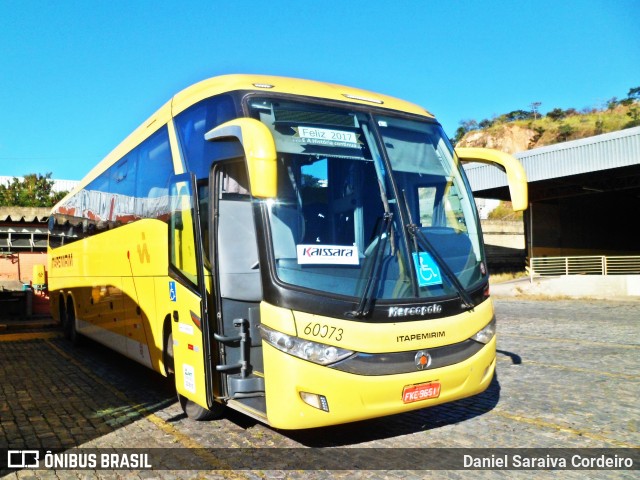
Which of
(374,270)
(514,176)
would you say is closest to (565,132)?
(514,176)

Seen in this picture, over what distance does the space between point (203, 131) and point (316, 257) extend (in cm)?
208

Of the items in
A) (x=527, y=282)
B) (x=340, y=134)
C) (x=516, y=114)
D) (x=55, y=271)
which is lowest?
(x=527, y=282)

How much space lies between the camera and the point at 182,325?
627 cm

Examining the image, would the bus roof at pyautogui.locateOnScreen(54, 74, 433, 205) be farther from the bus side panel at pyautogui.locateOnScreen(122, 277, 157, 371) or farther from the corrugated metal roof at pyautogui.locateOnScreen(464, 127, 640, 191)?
the corrugated metal roof at pyautogui.locateOnScreen(464, 127, 640, 191)

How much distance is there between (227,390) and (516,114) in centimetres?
10944

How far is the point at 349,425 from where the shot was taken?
6.24 metres

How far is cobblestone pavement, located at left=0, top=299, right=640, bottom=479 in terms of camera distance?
17.6ft

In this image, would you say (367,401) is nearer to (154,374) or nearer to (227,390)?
(227,390)

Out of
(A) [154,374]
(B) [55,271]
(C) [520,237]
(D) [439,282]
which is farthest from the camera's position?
(C) [520,237]

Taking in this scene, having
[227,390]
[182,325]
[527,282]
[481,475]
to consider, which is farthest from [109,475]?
[527,282]

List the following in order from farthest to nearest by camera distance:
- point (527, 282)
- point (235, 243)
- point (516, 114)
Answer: point (516, 114), point (527, 282), point (235, 243)

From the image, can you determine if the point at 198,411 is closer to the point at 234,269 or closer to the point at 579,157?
the point at 234,269

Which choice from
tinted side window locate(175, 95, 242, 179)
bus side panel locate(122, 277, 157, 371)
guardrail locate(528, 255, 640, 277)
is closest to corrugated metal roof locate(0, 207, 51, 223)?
bus side panel locate(122, 277, 157, 371)

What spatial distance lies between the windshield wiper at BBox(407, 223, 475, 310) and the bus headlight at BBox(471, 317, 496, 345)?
11.8 inches
